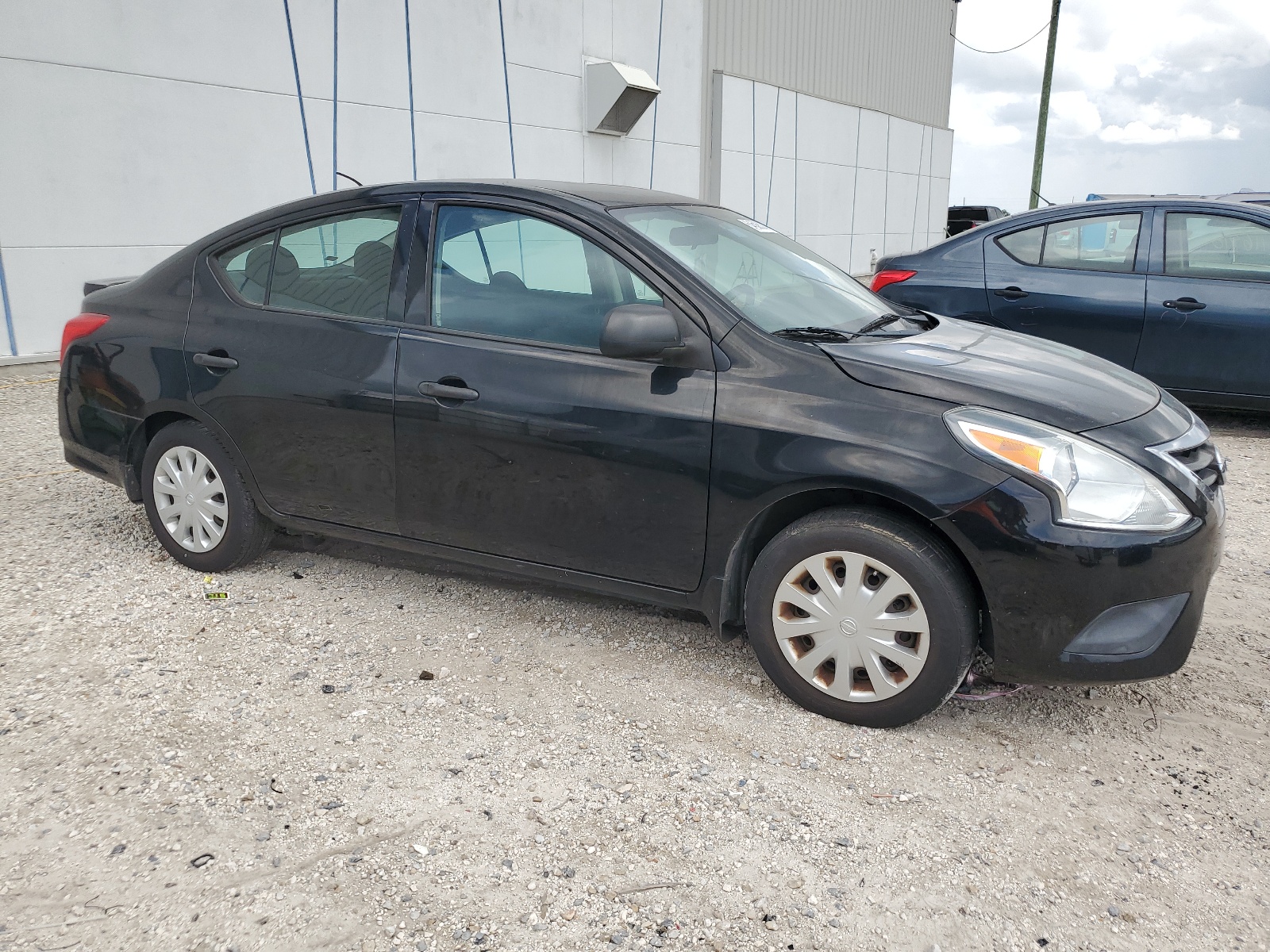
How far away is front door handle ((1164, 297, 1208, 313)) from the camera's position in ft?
20.5

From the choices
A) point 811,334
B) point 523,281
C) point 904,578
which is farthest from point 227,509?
point 904,578

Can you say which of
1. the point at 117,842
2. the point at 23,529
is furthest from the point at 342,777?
the point at 23,529

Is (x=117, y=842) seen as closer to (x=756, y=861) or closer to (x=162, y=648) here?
(x=162, y=648)

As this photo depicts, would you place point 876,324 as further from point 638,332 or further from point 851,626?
point 851,626

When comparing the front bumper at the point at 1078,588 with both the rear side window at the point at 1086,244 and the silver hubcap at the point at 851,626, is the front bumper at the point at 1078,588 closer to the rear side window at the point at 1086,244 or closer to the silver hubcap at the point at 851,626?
the silver hubcap at the point at 851,626

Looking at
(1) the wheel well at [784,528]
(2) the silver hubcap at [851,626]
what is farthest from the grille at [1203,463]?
(2) the silver hubcap at [851,626]

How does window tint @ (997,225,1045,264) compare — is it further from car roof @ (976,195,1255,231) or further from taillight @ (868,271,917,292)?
taillight @ (868,271,917,292)

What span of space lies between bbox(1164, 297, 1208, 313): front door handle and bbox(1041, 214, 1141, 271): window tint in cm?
37

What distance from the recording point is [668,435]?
3125 millimetres

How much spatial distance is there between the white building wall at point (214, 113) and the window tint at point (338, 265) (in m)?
5.46

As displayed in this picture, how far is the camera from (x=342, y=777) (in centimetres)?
279

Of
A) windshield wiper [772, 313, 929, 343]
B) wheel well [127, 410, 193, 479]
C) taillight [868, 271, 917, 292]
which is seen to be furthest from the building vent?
windshield wiper [772, 313, 929, 343]

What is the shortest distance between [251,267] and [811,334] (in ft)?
7.48

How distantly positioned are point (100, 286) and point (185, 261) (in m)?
0.76
